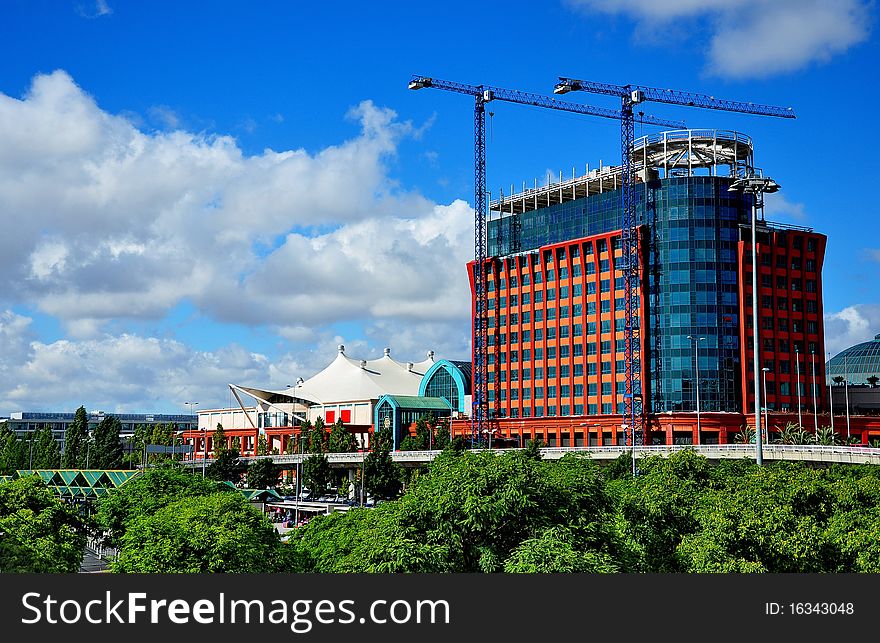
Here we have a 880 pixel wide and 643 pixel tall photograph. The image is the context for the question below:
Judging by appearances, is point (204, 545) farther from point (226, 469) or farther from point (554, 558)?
point (226, 469)

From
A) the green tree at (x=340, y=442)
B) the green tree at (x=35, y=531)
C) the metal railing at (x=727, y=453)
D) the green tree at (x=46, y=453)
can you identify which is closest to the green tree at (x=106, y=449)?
the green tree at (x=46, y=453)

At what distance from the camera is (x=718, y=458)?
124 m

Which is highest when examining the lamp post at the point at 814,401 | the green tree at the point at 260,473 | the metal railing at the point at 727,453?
the lamp post at the point at 814,401

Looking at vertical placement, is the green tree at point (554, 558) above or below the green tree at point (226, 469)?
above

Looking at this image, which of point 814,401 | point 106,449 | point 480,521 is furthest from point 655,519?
point 106,449

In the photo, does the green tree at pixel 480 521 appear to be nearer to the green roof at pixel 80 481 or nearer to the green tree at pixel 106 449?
the green roof at pixel 80 481

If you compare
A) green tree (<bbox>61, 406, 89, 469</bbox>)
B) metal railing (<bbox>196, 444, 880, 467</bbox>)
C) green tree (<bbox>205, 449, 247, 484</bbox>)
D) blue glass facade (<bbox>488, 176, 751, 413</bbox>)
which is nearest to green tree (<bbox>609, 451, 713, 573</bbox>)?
metal railing (<bbox>196, 444, 880, 467</bbox>)

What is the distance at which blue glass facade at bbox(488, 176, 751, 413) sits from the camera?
520 feet

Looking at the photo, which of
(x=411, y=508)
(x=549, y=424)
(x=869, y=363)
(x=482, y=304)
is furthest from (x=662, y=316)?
(x=411, y=508)

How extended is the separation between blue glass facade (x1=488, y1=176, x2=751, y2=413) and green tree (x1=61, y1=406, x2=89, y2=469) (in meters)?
102

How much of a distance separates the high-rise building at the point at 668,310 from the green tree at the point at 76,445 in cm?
7701

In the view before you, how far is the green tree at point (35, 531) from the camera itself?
154 feet

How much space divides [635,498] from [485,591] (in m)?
29.3

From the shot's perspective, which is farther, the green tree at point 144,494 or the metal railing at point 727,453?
the metal railing at point 727,453
